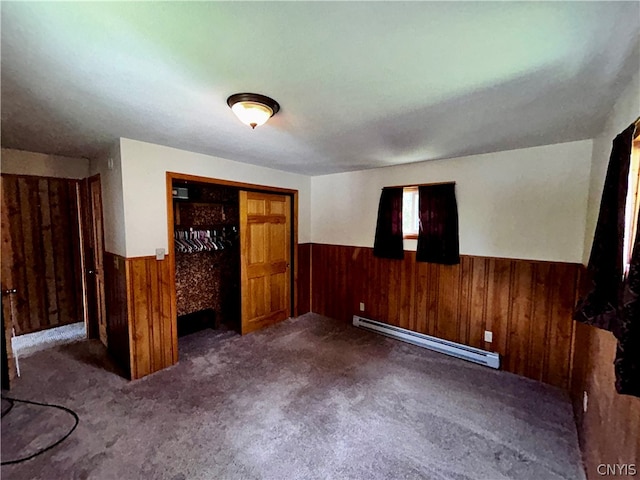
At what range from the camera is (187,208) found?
3.74m

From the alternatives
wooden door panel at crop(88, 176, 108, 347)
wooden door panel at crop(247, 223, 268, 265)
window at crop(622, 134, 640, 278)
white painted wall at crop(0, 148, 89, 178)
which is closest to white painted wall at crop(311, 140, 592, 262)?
window at crop(622, 134, 640, 278)

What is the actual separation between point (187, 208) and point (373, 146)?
2.63 metres

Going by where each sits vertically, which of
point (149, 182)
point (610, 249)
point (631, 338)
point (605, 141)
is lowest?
point (631, 338)

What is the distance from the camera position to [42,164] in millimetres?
3174

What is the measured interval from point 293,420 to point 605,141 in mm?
3130

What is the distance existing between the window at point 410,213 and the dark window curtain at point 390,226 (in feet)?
0.23

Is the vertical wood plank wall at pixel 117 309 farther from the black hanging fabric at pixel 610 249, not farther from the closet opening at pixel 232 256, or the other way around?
the black hanging fabric at pixel 610 249

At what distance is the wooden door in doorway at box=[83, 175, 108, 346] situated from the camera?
3.23 metres

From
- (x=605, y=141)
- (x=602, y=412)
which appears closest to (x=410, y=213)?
(x=605, y=141)

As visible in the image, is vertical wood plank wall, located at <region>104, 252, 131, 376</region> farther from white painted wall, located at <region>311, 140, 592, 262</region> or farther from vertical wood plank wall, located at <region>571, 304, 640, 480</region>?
vertical wood plank wall, located at <region>571, 304, 640, 480</region>

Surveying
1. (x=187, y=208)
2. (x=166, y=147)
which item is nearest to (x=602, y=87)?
(x=166, y=147)

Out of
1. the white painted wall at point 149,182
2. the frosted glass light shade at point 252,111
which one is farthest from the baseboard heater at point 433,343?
the frosted glass light shade at point 252,111

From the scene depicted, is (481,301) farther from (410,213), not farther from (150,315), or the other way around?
(150,315)

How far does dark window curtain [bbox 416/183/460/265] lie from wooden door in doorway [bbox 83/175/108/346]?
382 centimetres
